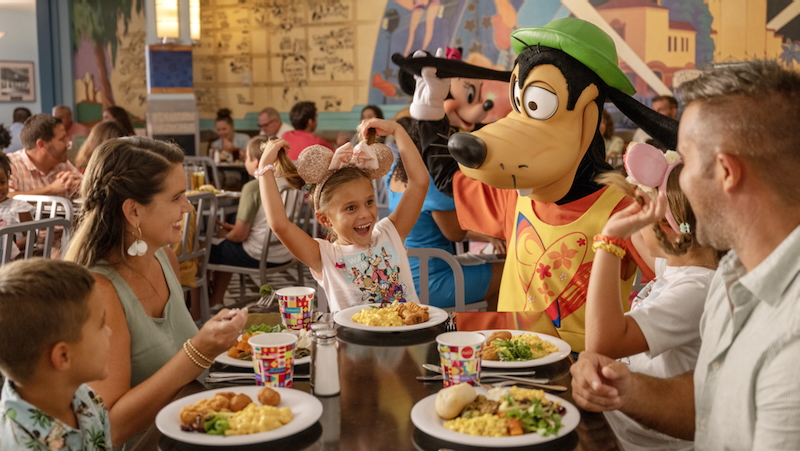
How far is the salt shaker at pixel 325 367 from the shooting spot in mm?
1354

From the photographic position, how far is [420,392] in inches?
54.2

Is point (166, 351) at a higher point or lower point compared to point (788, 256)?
lower

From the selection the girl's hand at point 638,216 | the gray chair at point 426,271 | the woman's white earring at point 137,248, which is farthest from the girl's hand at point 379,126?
the girl's hand at point 638,216

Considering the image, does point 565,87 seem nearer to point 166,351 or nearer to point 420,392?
point 420,392

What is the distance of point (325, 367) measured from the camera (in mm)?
1353

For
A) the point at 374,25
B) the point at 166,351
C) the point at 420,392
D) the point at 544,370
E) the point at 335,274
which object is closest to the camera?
the point at 420,392

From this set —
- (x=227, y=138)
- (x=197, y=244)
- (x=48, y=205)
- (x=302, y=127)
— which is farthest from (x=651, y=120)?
(x=227, y=138)

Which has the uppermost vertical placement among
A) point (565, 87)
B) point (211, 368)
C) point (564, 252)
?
point (565, 87)

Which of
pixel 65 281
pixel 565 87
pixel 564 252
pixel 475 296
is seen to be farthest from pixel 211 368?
pixel 475 296

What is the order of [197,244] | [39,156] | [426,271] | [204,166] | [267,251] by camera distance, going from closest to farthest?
[426,271] → [197,244] → [267,251] → [39,156] → [204,166]

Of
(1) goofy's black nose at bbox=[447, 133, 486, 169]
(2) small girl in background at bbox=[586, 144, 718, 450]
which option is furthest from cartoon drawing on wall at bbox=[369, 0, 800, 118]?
(2) small girl in background at bbox=[586, 144, 718, 450]

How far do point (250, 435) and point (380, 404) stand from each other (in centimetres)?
27

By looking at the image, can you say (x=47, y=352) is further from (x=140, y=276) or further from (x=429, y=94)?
(x=429, y=94)

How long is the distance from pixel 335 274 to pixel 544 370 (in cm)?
94
